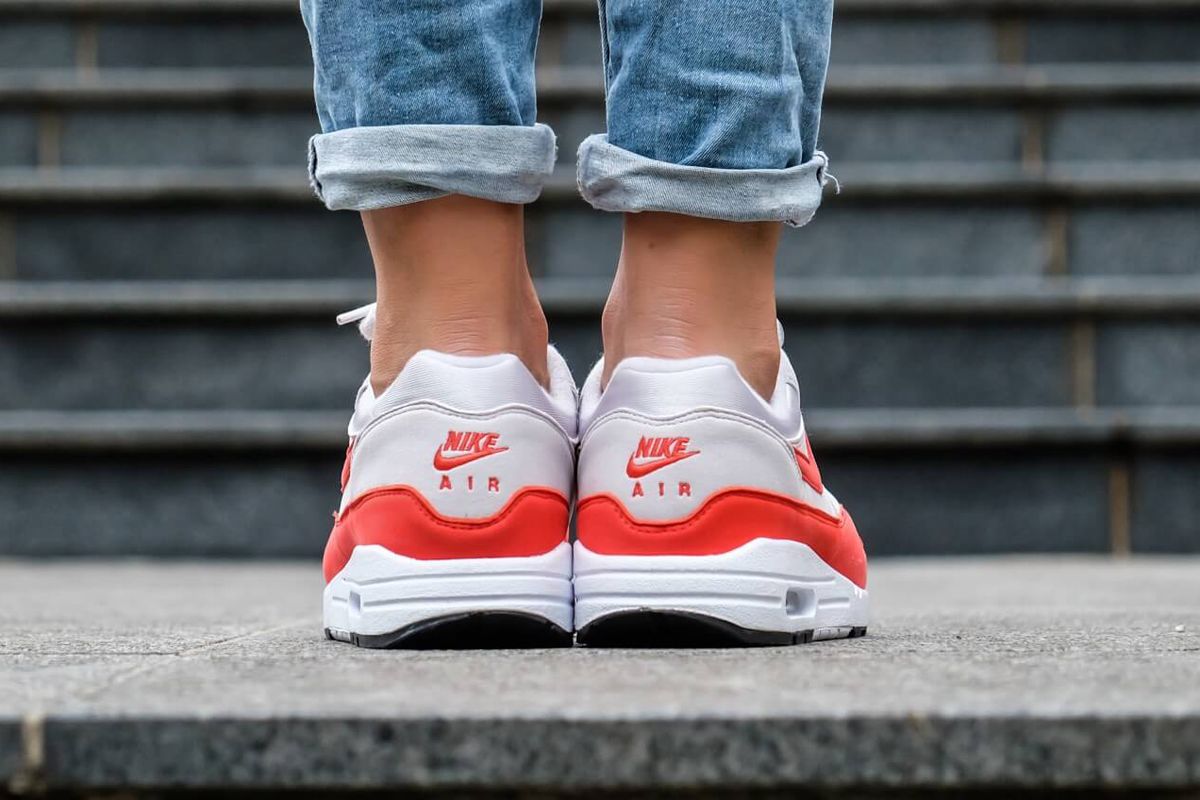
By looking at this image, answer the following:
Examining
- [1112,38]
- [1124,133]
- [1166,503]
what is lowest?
[1166,503]

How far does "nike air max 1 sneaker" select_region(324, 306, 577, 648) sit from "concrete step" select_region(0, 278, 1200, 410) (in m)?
1.21

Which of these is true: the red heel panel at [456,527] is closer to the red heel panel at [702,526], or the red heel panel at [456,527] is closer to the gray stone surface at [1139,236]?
the red heel panel at [702,526]

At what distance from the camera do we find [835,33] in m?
2.52

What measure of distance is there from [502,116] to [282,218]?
4.80 ft

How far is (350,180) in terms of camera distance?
0.76 metres

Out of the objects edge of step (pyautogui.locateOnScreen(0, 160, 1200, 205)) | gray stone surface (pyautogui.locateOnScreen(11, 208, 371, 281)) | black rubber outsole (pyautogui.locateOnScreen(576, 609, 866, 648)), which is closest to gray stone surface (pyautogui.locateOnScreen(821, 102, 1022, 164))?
edge of step (pyautogui.locateOnScreen(0, 160, 1200, 205))

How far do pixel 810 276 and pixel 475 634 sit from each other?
1512mm

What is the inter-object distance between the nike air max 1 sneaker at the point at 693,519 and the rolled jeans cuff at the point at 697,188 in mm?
82

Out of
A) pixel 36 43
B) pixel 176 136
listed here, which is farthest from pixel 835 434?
pixel 36 43

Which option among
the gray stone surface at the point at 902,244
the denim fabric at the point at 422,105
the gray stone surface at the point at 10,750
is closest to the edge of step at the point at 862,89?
the gray stone surface at the point at 902,244

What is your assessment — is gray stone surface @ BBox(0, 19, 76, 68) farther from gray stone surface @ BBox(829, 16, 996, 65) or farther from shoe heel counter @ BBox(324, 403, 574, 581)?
shoe heel counter @ BBox(324, 403, 574, 581)

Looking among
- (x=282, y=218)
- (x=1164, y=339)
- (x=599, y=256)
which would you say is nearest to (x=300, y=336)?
(x=282, y=218)

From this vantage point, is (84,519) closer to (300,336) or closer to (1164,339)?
(300,336)

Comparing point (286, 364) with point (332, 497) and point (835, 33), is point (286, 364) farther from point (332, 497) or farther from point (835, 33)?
point (835, 33)
